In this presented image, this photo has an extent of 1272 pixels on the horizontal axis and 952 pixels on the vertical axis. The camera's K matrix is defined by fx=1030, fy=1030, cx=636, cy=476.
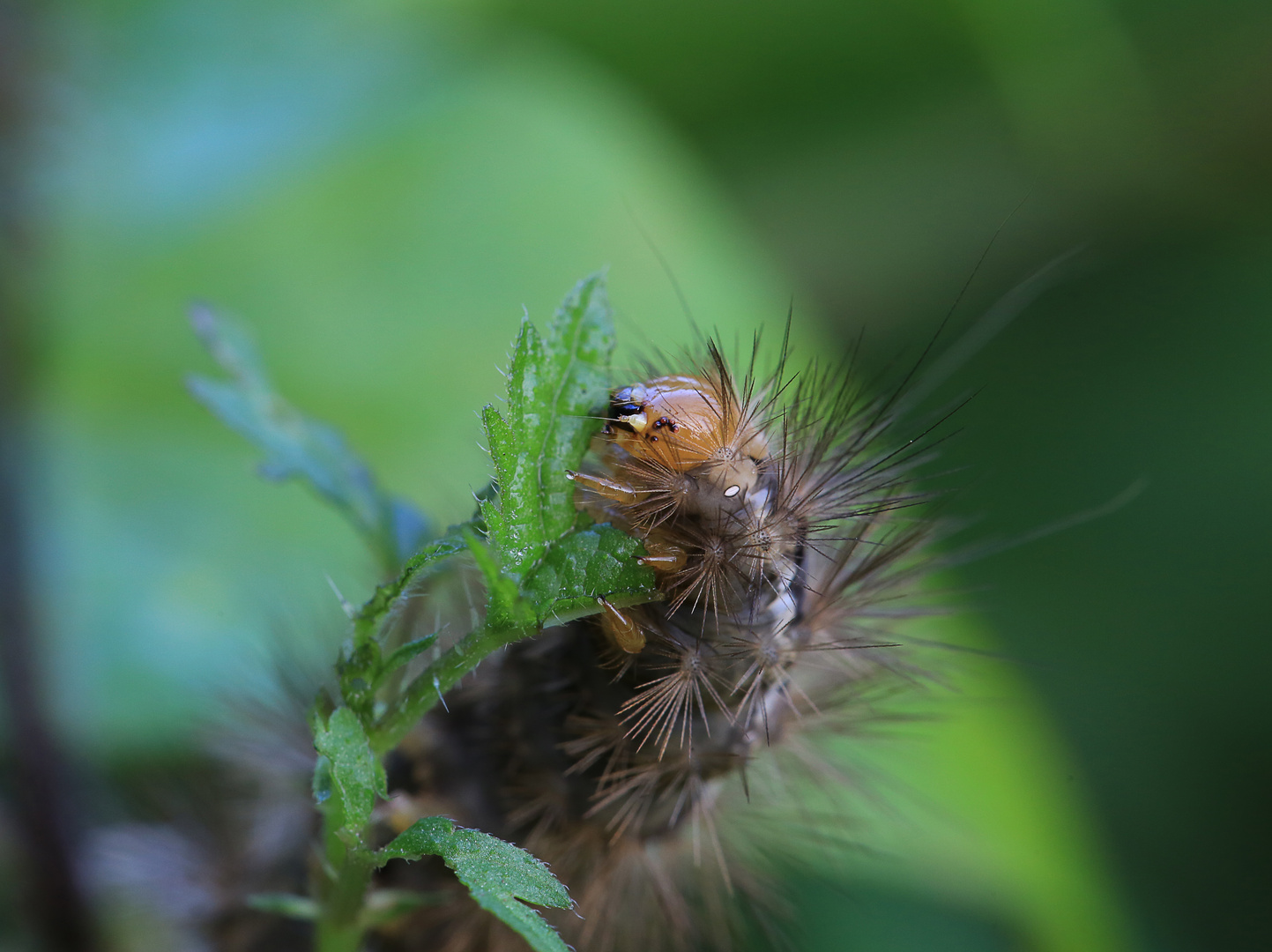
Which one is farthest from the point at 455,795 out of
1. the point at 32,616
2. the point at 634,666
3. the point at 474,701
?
the point at 32,616

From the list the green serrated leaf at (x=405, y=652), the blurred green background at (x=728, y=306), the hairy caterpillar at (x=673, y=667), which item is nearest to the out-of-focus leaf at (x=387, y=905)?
the hairy caterpillar at (x=673, y=667)

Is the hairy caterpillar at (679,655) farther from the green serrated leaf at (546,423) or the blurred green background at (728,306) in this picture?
the blurred green background at (728,306)

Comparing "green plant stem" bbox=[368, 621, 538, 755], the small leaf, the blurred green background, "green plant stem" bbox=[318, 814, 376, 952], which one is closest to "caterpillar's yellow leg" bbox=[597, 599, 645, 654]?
"green plant stem" bbox=[368, 621, 538, 755]

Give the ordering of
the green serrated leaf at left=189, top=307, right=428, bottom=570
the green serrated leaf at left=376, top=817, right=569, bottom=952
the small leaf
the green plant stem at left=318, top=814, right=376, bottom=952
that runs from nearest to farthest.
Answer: the green serrated leaf at left=376, top=817, right=569, bottom=952, the green plant stem at left=318, top=814, right=376, bottom=952, the small leaf, the green serrated leaf at left=189, top=307, right=428, bottom=570

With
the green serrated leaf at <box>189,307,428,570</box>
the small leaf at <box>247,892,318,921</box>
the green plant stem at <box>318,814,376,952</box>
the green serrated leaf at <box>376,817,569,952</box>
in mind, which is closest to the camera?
the green serrated leaf at <box>376,817,569,952</box>

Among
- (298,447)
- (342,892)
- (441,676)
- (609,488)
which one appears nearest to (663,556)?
(609,488)

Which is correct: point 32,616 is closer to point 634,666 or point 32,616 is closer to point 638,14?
point 634,666

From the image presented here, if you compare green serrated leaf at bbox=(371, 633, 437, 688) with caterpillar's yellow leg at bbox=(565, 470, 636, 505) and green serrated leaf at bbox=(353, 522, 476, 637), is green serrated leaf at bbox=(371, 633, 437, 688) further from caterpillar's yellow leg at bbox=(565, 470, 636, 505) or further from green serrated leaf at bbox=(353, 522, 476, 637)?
caterpillar's yellow leg at bbox=(565, 470, 636, 505)

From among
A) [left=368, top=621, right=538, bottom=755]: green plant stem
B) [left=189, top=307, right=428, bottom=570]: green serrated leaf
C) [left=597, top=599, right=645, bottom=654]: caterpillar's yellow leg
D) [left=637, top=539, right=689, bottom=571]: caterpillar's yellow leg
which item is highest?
[left=189, top=307, right=428, bottom=570]: green serrated leaf
